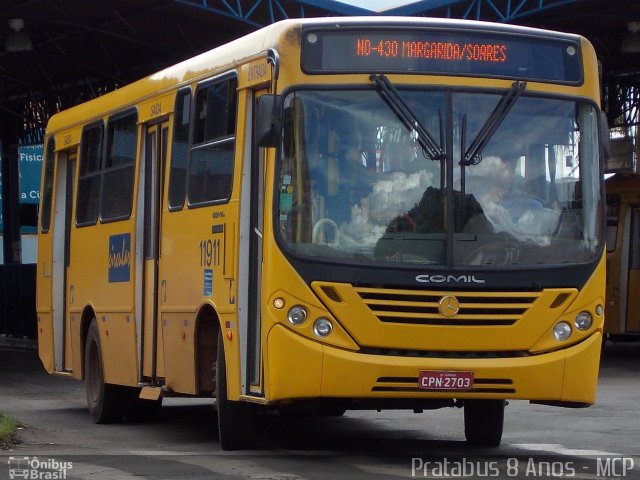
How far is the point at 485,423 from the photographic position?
1245cm

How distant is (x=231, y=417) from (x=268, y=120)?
2.46m

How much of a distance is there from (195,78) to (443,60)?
8.73 ft

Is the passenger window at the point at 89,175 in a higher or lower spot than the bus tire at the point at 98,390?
higher

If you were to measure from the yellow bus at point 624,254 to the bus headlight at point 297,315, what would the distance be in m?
15.9

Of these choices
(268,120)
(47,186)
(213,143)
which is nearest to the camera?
(268,120)

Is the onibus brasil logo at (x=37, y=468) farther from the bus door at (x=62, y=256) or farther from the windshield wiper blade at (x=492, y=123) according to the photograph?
the bus door at (x=62, y=256)

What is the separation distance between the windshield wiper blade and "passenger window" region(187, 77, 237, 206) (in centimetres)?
193

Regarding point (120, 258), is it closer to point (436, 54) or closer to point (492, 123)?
point (436, 54)

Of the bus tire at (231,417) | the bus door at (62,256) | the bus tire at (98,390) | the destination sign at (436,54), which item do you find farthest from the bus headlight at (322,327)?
the bus door at (62,256)

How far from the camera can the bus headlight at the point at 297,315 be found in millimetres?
10383

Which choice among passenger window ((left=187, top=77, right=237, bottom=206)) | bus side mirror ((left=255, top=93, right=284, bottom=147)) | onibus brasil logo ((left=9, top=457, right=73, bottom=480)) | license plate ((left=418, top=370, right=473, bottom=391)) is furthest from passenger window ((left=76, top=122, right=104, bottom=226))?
license plate ((left=418, top=370, right=473, bottom=391))

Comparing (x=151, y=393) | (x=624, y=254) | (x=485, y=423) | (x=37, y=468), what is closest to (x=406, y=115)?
(x=485, y=423)

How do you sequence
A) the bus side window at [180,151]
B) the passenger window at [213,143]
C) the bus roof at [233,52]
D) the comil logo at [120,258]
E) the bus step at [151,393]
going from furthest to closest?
the comil logo at [120,258], the bus step at [151,393], the bus side window at [180,151], the passenger window at [213,143], the bus roof at [233,52]

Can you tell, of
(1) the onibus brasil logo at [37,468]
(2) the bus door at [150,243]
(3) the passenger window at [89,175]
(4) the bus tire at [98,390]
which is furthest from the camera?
(3) the passenger window at [89,175]
